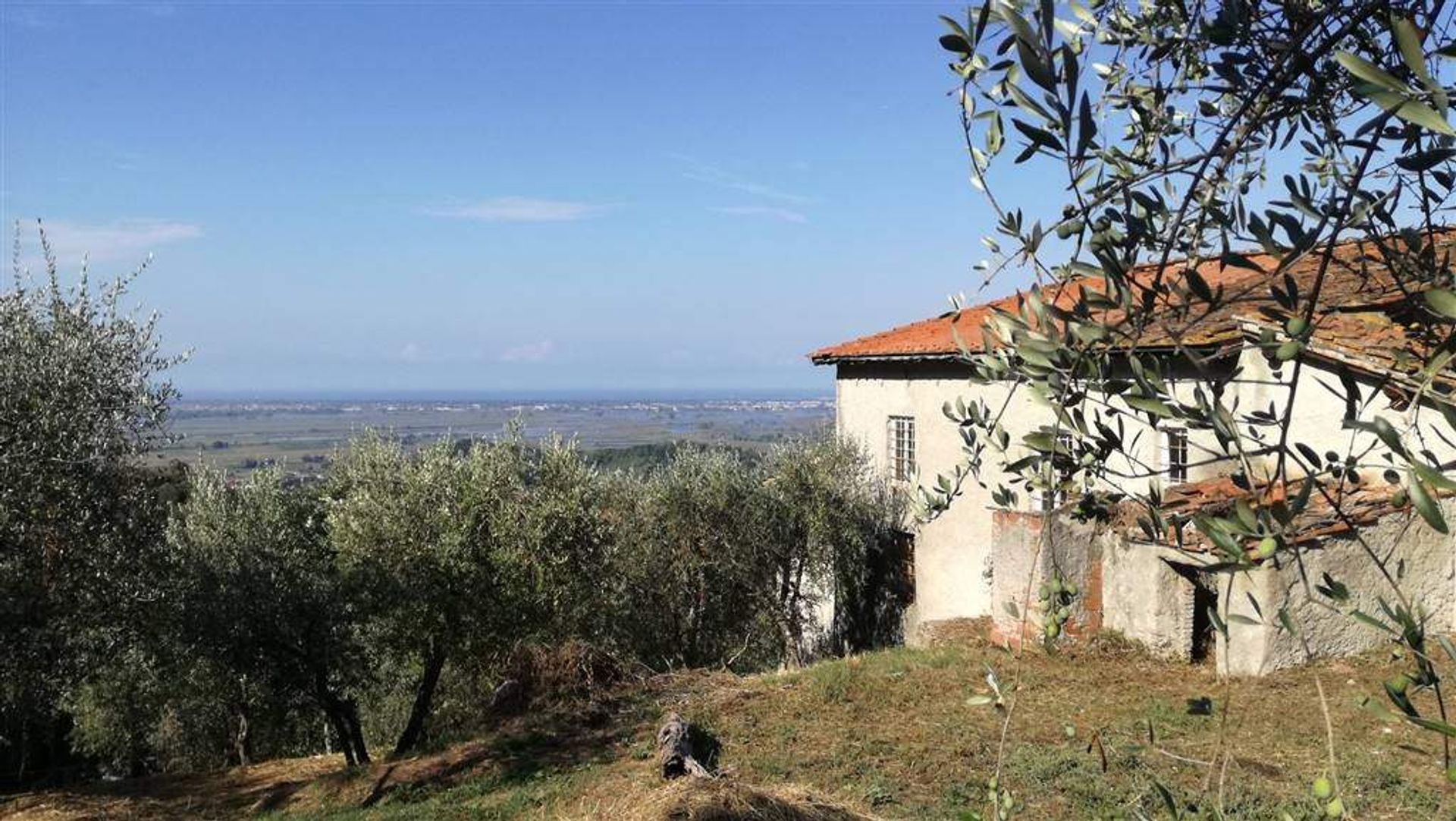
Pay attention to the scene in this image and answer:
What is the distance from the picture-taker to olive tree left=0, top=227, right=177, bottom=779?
395 inches

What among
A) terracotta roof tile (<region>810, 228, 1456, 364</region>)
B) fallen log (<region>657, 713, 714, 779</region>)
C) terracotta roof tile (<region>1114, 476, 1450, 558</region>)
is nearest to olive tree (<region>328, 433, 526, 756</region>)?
fallen log (<region>657, 713, 714, 779</region>)

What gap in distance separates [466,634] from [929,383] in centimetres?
1190

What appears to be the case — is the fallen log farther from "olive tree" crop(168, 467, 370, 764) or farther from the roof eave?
the roof eave

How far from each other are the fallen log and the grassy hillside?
28 centimetres

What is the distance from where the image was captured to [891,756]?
10.0 meters

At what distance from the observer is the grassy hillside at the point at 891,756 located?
8.08 meters

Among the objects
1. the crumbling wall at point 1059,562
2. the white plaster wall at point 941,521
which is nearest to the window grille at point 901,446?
the white plaster wall at point 941,521

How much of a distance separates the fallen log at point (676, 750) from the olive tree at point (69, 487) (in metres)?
6.67

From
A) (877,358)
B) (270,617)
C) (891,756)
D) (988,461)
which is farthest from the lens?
(877,358)

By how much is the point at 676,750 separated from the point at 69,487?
7.39 metres

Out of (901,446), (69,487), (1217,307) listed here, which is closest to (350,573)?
(69,487)

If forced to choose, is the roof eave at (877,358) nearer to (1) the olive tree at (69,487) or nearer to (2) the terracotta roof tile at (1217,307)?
(2) the terracotta roof tile at (1217,307)

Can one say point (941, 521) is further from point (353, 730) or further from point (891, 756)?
point (353, 730)

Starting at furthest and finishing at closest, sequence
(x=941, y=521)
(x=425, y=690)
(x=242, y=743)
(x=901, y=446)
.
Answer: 1. (x=901, y=446)
2. (x=242, y=743)
3. (x=941, y=521)
4. (x=425, y=690)
